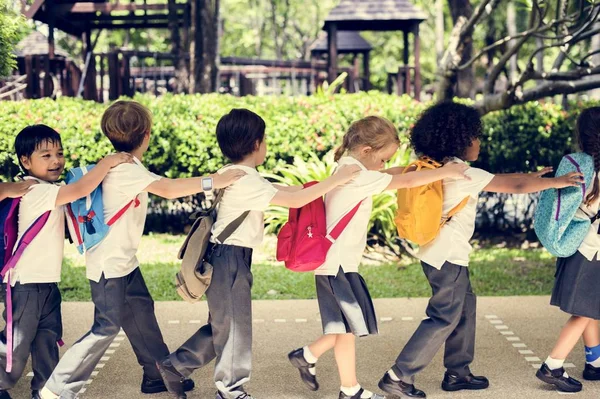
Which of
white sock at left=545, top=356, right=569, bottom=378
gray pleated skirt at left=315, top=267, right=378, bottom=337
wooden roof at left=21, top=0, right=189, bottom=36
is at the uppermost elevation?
wooden roof at left=21, top=0, right=189, bottom=36

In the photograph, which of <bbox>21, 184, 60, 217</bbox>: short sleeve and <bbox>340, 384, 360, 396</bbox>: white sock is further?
<bbox>340, 384, 360, 396</bbox>: white sock

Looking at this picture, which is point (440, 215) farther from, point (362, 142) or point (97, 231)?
point (97, 231)

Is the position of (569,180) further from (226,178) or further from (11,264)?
(11,264)

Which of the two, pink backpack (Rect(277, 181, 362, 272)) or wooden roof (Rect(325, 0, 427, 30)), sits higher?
wooden roof (Rect(325, 0, 427, 30))

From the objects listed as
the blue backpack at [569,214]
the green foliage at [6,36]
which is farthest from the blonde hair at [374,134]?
the green foliage at [6,36]

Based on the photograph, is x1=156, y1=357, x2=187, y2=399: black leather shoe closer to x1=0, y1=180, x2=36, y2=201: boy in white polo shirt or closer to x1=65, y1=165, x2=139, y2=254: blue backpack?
x1=65, y1=165, x2=139, y2=254: blue backpack

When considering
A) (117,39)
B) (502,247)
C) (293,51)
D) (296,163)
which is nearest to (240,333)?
(296,163)

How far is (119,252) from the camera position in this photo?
4.14m

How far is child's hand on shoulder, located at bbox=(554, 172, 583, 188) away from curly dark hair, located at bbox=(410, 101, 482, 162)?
0.47 m

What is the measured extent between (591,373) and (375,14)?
1159cm

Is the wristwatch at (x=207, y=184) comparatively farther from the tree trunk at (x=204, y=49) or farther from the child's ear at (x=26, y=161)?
the tree trunk at (x=204, y=49)

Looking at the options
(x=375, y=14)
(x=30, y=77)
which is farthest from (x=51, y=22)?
(x=375, y=14)

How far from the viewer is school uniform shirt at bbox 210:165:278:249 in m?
4.00

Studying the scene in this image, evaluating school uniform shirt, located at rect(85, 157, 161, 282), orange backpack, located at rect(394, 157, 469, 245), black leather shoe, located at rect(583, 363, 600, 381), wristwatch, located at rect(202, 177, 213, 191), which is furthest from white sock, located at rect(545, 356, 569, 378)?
school uniform shirt, located at rect(85, 157, 161, 282)
